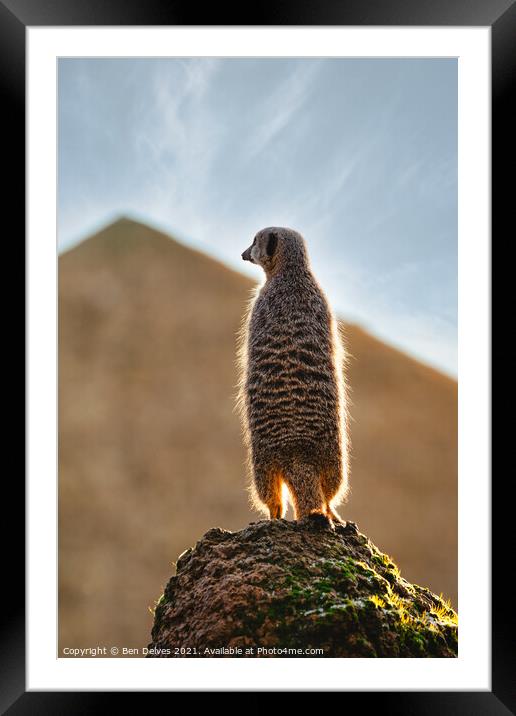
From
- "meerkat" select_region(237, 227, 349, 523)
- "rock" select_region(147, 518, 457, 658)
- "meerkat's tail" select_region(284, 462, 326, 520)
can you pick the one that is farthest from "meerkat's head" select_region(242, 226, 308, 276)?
"rock" select_region(147, 518, 457, 658)

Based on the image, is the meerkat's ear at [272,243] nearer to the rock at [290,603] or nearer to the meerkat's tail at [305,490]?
the meerkat's tail at [305,490]

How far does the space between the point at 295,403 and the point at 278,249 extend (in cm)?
126

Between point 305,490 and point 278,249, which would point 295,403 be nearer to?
point 305,490

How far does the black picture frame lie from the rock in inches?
18.6

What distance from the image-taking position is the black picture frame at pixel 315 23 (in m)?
3.81

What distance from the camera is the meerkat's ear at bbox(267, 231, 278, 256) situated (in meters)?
4.47

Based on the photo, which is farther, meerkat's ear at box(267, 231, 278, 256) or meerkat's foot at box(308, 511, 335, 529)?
meerkat's ear at box(267, 231, 278, 256)

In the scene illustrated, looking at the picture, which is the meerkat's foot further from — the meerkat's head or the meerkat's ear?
the meerkat's ear

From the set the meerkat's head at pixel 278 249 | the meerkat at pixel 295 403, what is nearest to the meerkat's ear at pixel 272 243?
the meerkat's head at pixel 278 249

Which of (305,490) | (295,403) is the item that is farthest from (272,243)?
(305,490)
